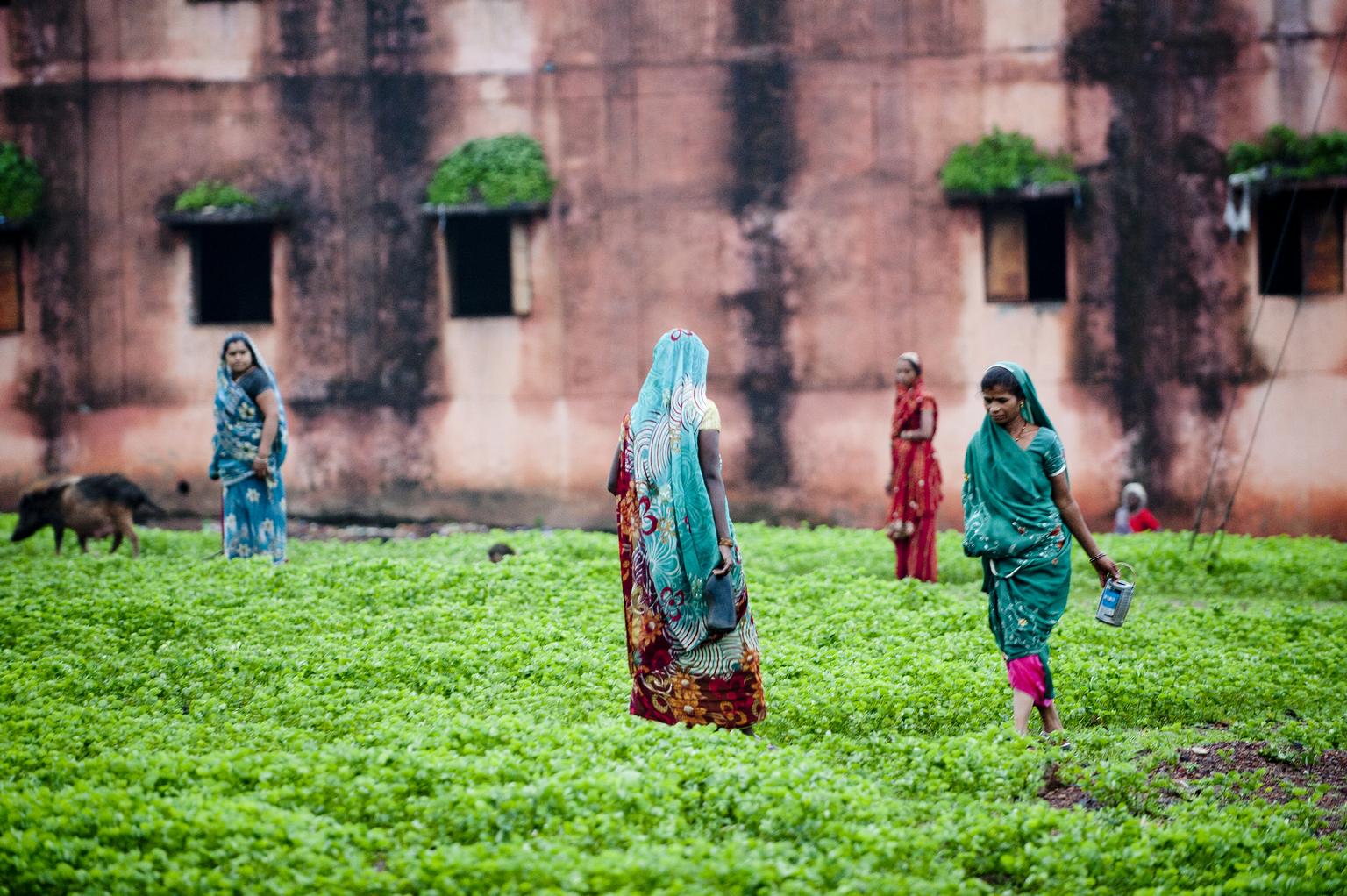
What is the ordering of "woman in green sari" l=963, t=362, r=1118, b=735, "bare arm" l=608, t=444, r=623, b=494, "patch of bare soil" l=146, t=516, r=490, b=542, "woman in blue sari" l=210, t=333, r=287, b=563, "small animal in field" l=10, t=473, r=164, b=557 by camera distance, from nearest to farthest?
"bare arm" l=608, t=444, r=623, b=494 → "woman in green sari" l=963, t=362, r=1118, b=735 → "woman in blue sari" l=210, t=333, r=287, b=563 → "small animal in field" l=10, t=473, r=164, b=557 → "patch of bare soil" l=146, t=516, r=490, b=542

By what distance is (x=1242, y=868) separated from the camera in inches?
188

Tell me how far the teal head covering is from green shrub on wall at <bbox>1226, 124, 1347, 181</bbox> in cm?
1151

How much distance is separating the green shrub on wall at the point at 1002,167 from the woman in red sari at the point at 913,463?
5695mm

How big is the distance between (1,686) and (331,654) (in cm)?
166

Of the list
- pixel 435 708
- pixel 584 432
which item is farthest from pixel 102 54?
pixel 435 708

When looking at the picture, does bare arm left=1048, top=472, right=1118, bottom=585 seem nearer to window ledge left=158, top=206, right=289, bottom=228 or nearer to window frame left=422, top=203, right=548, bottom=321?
window frame left=422, top=203, right=548, bottom=321

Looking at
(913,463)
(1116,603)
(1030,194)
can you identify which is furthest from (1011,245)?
(1116,603)

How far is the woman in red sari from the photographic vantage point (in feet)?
33.6

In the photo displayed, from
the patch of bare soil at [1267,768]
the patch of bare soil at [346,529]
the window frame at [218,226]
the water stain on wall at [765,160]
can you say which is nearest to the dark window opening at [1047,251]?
the water stain on wall at [765,160]

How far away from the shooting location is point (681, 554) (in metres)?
5.82

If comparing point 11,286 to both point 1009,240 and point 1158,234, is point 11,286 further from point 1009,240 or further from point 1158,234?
point 1158,234

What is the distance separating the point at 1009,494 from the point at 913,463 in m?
4.05

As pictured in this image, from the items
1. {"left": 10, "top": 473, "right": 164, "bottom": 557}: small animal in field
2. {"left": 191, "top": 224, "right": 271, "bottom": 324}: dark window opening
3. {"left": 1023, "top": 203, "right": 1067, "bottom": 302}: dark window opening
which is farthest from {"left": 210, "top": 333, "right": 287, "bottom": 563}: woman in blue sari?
{"left": 1023, "top": 203, "right": 1067, "bottom": 302}: dark window opening

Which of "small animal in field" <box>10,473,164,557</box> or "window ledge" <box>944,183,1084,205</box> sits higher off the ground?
"window ledge" <box>944,183,1084,205</box>
